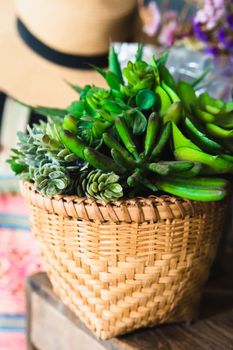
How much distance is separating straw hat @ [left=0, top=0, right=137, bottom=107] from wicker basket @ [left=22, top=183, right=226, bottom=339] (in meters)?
0.42

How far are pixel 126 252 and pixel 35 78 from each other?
52 centimetres

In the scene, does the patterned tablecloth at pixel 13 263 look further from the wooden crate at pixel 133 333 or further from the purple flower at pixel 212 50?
the purple flower at pixel 212 50

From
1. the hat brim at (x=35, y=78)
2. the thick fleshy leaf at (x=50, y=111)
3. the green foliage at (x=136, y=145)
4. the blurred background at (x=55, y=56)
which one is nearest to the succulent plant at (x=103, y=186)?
the green foliage at (x=136, y=145)

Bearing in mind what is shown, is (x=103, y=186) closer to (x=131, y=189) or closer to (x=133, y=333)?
(x=131, y=189)

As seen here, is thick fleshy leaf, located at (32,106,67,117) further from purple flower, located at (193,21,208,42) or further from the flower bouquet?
purple flower, located at (193,21,208,42)

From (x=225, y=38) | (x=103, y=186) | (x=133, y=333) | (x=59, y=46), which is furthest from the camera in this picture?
(x=59, y=46)

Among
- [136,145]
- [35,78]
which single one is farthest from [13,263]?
[136,145]

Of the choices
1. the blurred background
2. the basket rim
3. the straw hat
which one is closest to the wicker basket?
the basket rim

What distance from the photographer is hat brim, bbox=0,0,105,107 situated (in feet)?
3.24

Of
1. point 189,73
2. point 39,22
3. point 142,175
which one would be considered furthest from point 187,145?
point 39,22

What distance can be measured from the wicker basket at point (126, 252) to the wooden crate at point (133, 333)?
0.06 ft

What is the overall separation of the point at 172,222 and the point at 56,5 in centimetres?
56

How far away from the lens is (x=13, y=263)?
0.91m

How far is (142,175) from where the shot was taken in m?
0.55
